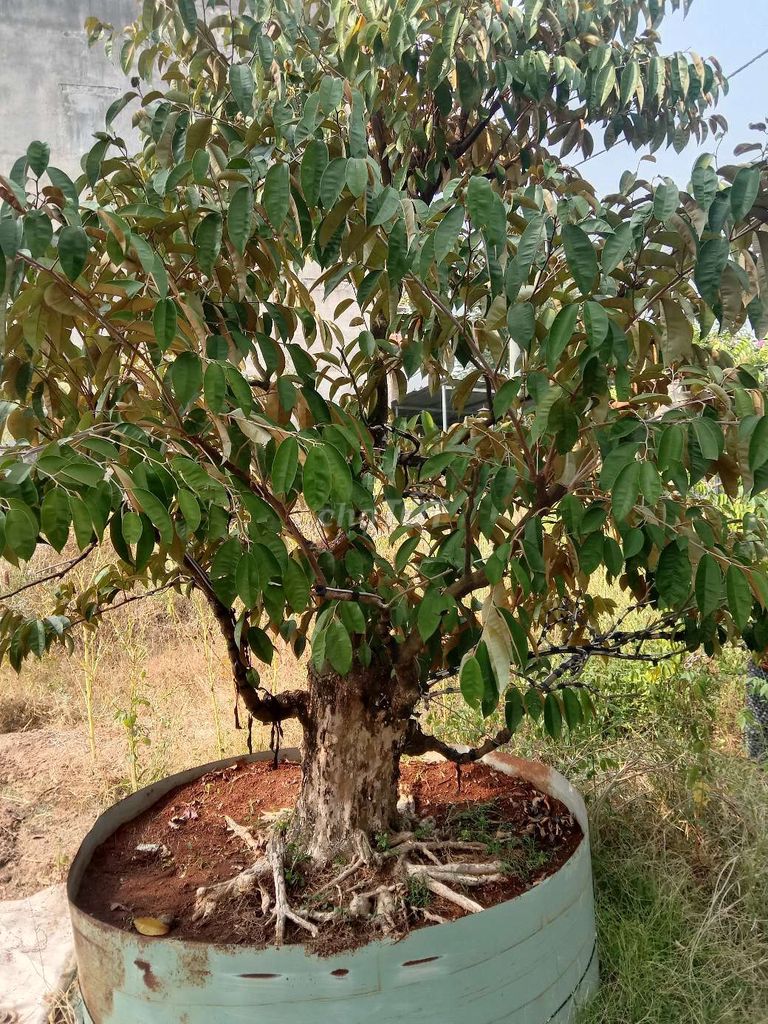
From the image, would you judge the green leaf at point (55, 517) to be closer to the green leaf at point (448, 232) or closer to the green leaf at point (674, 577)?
the green leaf at point (448, 232)

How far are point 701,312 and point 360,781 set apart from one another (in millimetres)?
1059

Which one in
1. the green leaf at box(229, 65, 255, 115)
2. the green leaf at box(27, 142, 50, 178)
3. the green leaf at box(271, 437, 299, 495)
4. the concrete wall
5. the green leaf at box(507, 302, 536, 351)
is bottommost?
the green leaf at box(271, 437, 299, 495)

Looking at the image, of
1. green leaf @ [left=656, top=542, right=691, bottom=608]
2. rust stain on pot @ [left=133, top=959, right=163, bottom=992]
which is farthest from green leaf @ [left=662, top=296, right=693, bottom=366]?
rust stain on pot @ [left=133, top=959, right=163, bottom=992]

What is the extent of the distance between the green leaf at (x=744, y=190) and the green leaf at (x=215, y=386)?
62 cm

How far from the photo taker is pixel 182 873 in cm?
165

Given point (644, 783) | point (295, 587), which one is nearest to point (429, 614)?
point (295, 587)

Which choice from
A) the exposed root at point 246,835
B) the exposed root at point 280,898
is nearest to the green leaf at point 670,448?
the exposed root at point 280,898

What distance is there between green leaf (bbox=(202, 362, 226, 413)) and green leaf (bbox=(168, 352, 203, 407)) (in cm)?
3

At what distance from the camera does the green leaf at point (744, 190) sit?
3.13 ft

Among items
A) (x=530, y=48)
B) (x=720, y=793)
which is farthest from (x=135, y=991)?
(x=530, y=48)

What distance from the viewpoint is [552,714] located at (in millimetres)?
1489

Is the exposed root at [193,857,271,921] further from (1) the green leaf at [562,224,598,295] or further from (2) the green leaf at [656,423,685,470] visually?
(1) the green leaf at [562,224,598,295]

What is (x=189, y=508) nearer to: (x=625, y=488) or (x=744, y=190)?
(x=625, y=488)

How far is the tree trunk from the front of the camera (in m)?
1.65
